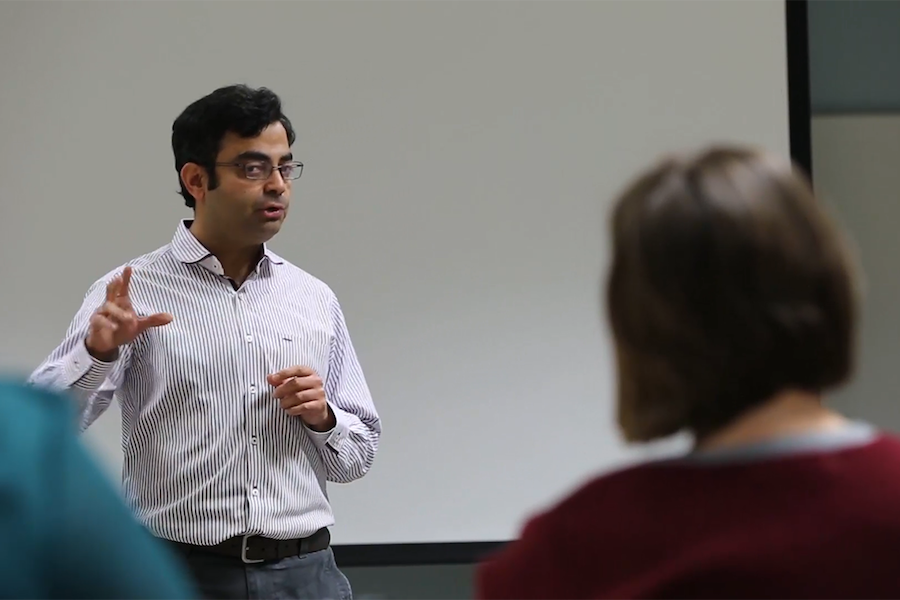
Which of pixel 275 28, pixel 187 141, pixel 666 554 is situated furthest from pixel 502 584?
pixel 275 28

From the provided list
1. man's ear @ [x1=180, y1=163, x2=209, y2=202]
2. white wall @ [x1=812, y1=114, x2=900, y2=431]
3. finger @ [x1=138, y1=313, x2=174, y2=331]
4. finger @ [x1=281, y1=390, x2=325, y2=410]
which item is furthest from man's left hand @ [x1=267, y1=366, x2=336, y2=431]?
white wall @ [x1=812, y1=114, x2=900, y2=431]

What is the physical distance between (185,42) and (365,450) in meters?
1.59

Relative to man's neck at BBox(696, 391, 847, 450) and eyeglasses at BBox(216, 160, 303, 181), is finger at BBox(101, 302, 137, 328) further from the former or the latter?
man's neck at BBox(696, 391, 847, 450)

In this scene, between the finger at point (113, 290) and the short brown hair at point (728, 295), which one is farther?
the finger at point (113, 290)

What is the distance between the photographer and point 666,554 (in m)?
0.82

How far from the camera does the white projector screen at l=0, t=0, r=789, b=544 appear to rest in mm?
3162

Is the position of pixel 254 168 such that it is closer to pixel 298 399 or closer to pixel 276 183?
pixel 276 183

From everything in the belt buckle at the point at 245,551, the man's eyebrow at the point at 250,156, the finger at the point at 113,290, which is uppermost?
the man's eyebrow at the point at 250,156

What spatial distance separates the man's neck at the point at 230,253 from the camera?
215 cm

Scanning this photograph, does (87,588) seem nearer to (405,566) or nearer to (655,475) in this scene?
(655,475)

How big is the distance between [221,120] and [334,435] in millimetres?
665

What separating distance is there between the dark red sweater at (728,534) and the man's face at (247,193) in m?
1.36

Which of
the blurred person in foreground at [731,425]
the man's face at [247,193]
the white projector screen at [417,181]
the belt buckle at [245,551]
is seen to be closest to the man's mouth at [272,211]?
the man's face at [247,193]

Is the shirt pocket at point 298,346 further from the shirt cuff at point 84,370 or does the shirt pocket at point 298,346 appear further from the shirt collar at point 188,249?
the shirt cuff at point 84,370
